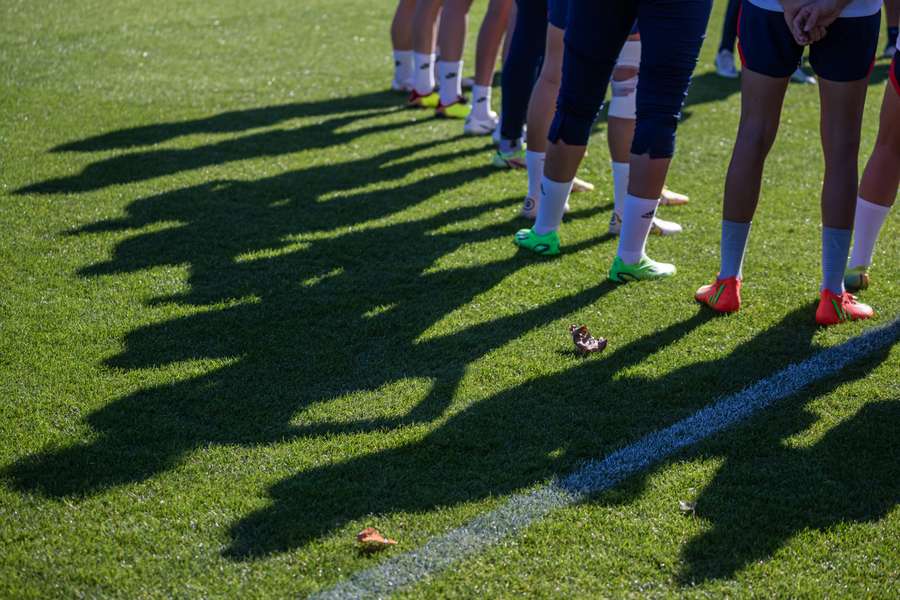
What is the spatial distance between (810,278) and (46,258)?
363cm

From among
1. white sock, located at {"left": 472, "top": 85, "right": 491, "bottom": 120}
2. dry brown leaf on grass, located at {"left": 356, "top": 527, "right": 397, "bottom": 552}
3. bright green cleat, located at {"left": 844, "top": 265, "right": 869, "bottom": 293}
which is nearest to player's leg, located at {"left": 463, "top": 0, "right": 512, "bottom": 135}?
white sock, located at {"left": 472, "top": 85, "right": 491, "bottom": 120}

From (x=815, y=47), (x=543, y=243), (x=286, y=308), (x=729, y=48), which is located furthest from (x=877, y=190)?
(x=729, y=48)

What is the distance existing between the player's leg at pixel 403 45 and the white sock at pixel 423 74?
158 mm

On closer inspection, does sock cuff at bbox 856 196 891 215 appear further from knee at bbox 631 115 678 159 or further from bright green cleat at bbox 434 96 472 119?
bright green cleat at bbox 434 96 472 119

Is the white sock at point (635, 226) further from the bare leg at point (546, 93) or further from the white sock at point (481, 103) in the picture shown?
the white sock at point (481, 103)

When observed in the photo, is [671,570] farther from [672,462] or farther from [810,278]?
[810,278]

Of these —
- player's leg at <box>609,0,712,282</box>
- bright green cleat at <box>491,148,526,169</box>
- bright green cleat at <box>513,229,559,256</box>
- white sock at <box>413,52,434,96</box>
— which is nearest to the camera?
player's leg at <box>609,0,712,282</box>

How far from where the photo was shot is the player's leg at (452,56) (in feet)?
23.7

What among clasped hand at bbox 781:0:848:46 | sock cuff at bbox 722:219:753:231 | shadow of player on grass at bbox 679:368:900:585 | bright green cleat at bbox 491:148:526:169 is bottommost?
shadow of player on grass at bbox 679:368:900:585

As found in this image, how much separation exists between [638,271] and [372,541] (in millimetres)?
2325

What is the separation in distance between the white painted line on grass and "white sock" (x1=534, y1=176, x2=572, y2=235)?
1486 mm

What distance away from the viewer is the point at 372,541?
2.79 meters

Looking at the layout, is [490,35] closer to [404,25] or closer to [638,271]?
[404,25]

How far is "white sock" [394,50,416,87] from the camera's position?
8297 mm
